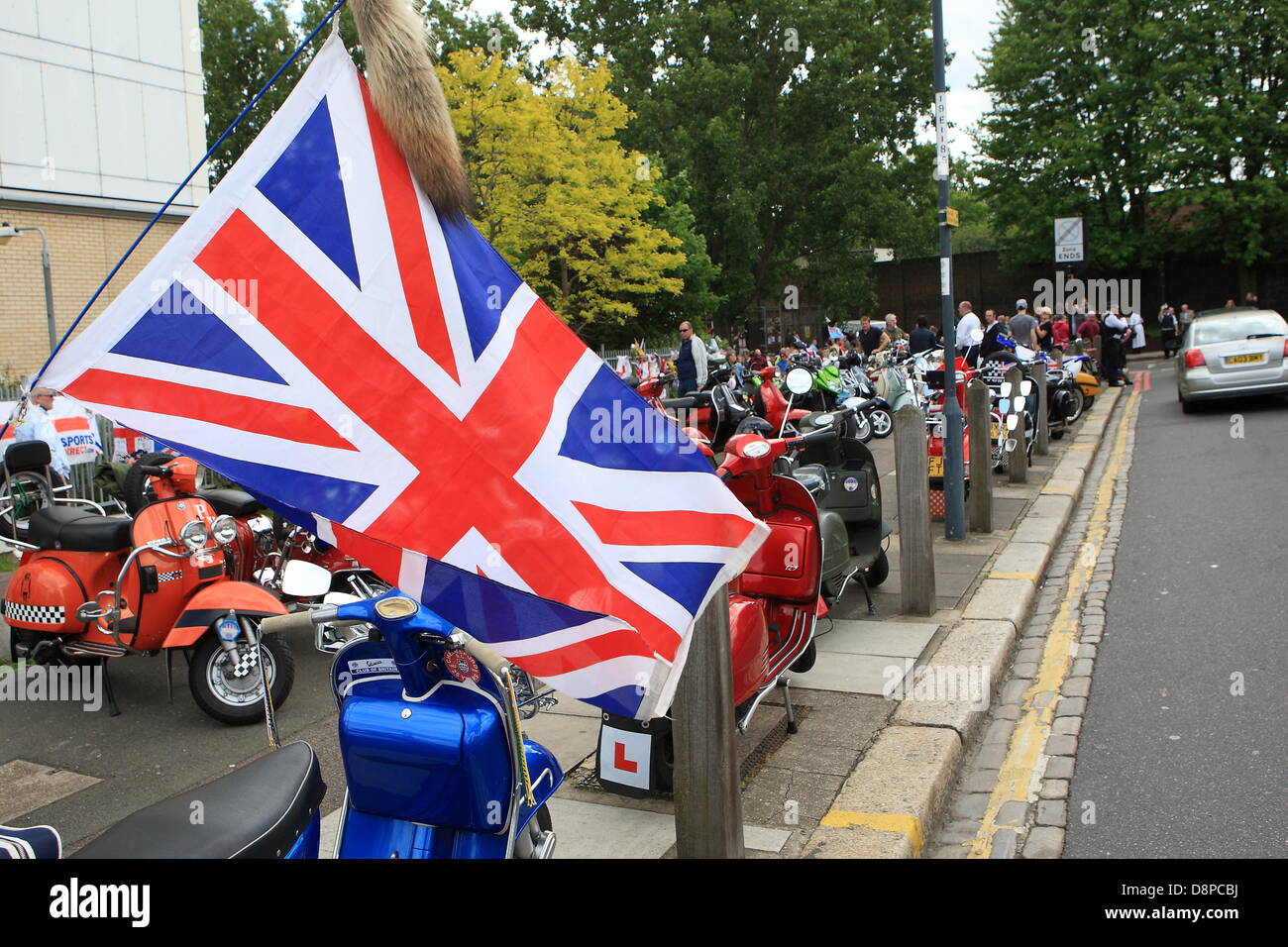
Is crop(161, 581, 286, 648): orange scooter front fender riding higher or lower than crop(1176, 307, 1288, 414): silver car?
lower

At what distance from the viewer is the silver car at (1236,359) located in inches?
623

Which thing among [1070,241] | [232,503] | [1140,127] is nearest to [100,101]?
[232,503]

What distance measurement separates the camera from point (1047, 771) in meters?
4.59

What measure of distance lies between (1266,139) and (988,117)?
9.50 m

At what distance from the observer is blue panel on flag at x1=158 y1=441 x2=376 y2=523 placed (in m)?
2.04

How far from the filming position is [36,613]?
5.60 meters

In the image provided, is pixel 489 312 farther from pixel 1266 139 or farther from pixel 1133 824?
pixel 1266 139

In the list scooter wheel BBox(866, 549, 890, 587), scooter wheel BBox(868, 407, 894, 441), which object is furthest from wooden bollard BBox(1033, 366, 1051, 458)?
scooter wheel BBox(866, 549, 890, 587)

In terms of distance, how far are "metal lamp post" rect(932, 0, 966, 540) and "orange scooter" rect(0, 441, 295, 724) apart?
17.2 ft

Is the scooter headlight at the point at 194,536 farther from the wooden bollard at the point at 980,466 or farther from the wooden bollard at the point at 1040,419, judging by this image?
the wooden bollard at the point at 1040,419

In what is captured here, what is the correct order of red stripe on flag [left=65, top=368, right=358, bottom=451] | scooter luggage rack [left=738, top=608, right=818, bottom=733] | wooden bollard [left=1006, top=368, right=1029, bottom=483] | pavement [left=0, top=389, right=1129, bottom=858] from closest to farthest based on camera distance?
red stripe on flag [left=65, top=368, right=358, bottom=451] < pavement [left=0, top=389, right=1129, bottom=858] < scooter luggage rack [left=738, top=608, right=818, bottom=733] < wooden bollard [left=1006, top=368, right=1029, bottom=483]

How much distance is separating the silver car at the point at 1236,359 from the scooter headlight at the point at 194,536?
1509 centimetres

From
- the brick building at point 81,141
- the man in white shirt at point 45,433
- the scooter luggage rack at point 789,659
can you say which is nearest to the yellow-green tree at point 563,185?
the brick building at point 81,141

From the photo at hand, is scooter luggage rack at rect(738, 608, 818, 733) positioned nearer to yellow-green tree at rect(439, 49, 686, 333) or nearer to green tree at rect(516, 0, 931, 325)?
yellow-green tree at rect(439, 49, 686, 333)
